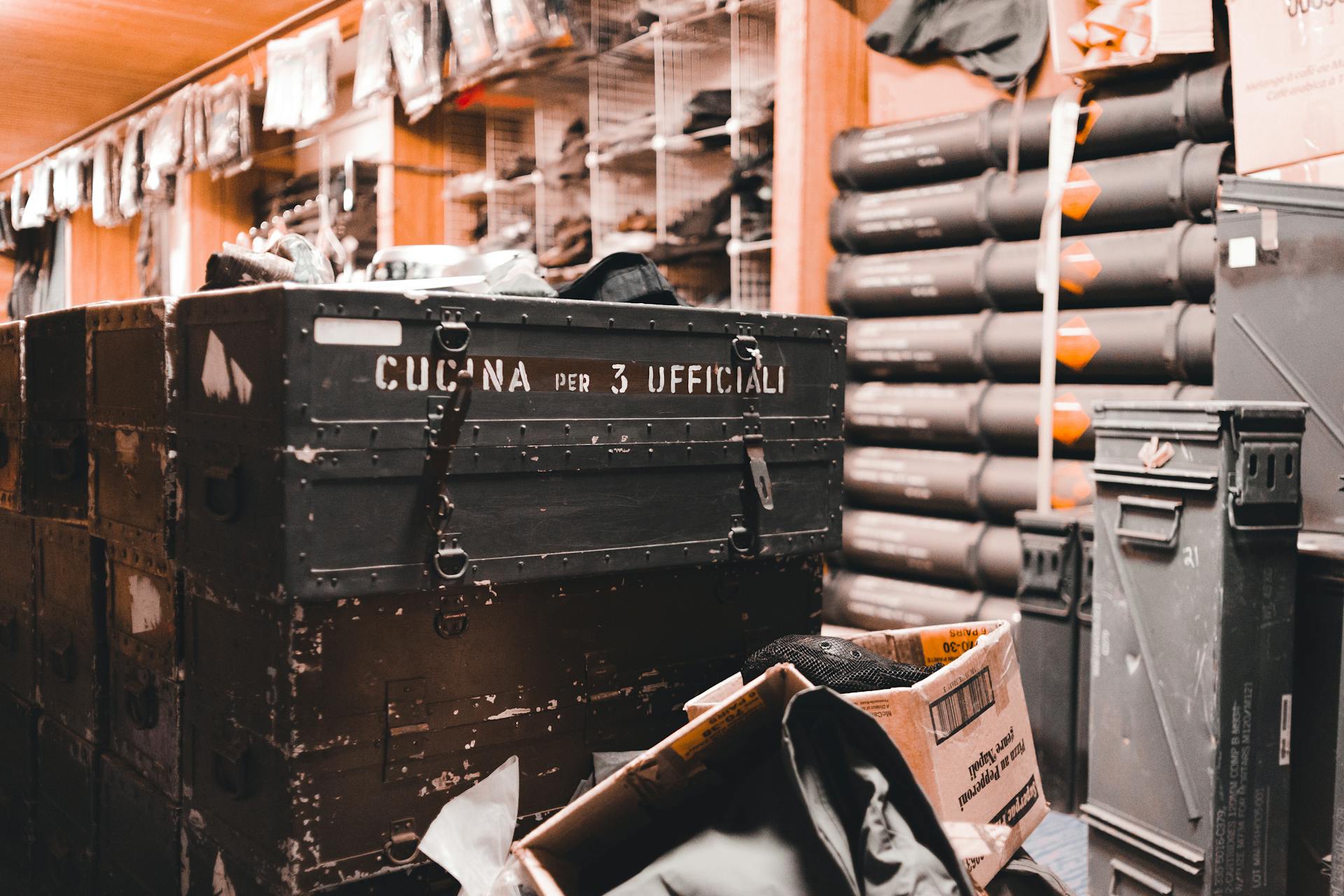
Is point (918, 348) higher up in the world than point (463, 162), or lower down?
lower down

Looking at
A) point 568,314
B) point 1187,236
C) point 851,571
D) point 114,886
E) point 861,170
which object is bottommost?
point 114,886

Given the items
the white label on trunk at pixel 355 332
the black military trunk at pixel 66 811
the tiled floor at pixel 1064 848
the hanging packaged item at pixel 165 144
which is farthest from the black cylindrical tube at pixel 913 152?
the hanging packaged item at pixel 165 144

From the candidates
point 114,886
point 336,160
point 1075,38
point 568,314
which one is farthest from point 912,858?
point 336,160

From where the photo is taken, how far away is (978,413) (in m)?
3.70

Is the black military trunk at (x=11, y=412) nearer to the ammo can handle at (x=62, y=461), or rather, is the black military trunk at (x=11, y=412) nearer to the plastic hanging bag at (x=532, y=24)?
the ammo can handle at (x=62, y=461)

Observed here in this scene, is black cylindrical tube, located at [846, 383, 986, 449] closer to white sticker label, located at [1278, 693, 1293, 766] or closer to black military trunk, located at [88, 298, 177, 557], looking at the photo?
white sticker label, located at [1278, 693, 1293, 766]

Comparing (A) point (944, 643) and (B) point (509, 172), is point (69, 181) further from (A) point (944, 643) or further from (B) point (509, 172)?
(A) point (944, 643)

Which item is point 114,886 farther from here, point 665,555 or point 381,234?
point 381,234

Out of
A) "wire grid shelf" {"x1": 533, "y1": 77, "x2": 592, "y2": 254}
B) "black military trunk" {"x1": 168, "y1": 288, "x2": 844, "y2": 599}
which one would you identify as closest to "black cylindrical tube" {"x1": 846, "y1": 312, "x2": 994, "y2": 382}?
"black military trunk" {"x1": 168, "y1": 288, "x2": 844, "y2": 599}

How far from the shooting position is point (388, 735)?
163 centimetres

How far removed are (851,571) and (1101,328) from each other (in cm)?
134

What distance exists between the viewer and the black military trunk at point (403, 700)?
1568mm

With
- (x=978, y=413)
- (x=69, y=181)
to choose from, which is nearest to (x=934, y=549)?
(x=978, y=413)

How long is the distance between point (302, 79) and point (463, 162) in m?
1.00
